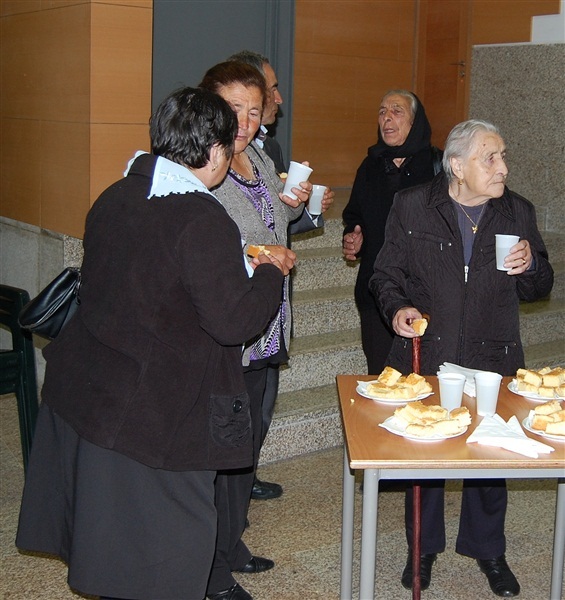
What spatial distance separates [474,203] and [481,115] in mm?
4760

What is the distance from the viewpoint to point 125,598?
2232 millimetres

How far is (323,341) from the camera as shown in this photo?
5.05 m

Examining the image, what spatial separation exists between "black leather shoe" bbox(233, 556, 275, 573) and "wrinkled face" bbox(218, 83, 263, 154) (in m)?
1.53

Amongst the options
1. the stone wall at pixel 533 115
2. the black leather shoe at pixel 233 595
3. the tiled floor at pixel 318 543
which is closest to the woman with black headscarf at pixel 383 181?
the tiled floor at pixel 318 543

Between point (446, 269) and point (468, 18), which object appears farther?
point (468, 18)

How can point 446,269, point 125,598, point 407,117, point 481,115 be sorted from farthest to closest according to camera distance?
point 481,115, point 407,117, point 446,269, point 125,598

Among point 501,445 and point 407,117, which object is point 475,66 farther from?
point 501,445

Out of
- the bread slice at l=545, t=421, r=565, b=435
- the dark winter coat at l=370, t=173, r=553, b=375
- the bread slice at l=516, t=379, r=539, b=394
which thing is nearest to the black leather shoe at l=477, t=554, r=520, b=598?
the dark winter coat at l=370, t=173, r=553, b=375

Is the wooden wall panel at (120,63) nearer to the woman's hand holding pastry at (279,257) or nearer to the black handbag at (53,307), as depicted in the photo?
the black handbag at (53,307)

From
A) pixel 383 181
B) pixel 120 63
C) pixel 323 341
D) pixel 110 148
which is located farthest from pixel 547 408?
pixel 120 63

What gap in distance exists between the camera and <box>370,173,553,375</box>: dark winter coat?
3029mm

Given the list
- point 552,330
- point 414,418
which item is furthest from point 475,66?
point 414,418

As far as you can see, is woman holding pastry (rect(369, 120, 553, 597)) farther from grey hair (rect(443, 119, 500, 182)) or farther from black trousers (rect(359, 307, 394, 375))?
black trousers (rect(359, 307, 394, 375))

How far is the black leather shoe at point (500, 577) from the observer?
317 centimetres
